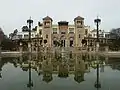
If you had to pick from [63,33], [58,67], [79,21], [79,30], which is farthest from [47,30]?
[58,67]

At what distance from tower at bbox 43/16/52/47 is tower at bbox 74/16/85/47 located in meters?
6.84

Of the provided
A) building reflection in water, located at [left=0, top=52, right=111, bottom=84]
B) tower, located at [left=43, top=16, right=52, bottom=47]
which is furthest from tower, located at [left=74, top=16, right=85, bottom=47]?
building reflection in water, located at [left=0, top=52, right=111, bottom=84]

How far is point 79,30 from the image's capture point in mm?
71938

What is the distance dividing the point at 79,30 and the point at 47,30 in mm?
8381

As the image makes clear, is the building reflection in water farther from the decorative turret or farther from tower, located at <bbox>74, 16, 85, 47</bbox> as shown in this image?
the decorative turret

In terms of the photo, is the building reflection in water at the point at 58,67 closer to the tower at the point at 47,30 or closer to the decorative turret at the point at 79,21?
the tower at the point at 47,30

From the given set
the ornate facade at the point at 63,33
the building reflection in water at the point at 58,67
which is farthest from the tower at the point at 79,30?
the building reflection in water at the point at 58,67

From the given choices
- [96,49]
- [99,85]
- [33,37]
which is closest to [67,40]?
[33,37]

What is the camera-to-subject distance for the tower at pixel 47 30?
71.0 meters

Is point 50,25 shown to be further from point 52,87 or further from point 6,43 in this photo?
point 52,87

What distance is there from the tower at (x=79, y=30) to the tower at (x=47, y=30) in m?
6.84

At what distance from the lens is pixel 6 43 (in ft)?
205

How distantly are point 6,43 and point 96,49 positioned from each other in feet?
68.0

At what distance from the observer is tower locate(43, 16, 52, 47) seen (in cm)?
7100
